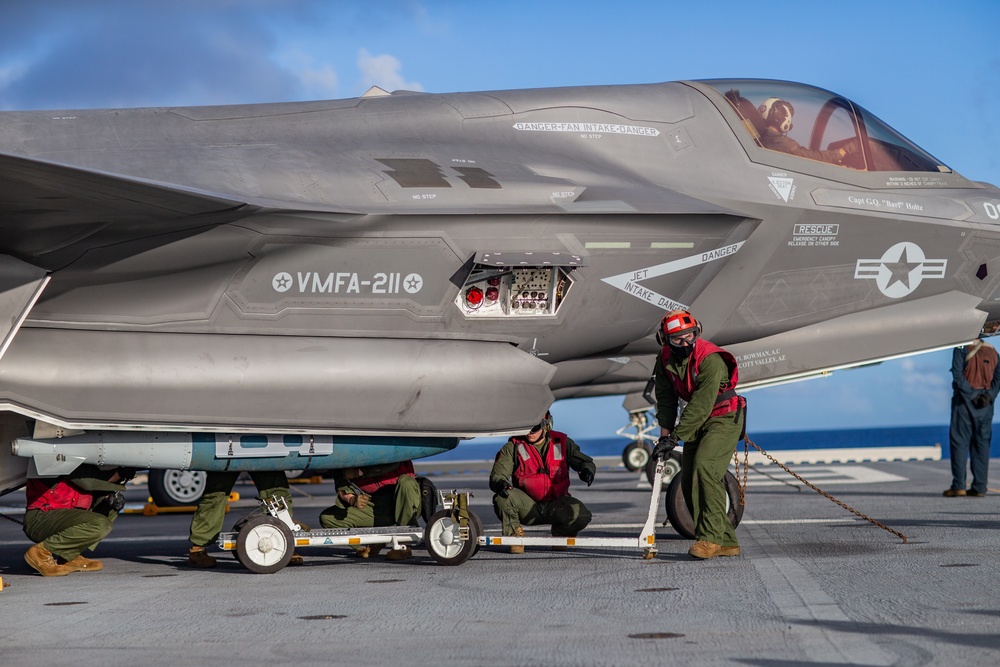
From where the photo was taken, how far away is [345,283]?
762 cm

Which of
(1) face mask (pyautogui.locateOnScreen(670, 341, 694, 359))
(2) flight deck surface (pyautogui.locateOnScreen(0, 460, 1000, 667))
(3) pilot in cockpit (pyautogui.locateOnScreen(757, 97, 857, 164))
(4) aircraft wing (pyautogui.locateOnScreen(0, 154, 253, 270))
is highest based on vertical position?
(3) pilot in cockpit (pyautogui.locateOnScreen(757, 97, 857, 164))

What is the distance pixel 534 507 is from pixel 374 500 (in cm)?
133

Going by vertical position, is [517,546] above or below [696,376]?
below

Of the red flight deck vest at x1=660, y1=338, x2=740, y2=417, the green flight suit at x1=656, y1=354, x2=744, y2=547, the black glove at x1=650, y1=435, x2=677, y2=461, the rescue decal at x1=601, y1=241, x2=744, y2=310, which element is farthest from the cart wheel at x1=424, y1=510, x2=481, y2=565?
the rescue decal at x1=601, y1=241, x2=744, y2=310

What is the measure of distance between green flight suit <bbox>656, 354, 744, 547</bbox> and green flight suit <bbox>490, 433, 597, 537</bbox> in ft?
3.05

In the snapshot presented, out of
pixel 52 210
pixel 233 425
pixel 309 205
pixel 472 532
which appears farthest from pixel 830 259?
pixel 52 210

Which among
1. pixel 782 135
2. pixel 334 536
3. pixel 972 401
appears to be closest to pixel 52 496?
pixel 334 536

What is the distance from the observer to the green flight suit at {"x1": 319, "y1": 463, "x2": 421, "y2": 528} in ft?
26.9

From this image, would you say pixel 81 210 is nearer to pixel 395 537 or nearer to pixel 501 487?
pixel 395 537

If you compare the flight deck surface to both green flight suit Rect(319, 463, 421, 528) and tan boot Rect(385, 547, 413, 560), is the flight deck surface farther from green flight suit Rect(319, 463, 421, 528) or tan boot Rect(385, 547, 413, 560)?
green flight suit Rect(319, 463, 421, 528)

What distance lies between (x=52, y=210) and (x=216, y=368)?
5.01ft

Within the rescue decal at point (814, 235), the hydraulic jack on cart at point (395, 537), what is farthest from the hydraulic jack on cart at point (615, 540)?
the rescue decal at point (814, 235)

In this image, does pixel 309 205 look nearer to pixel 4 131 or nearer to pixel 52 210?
pixel 52 210

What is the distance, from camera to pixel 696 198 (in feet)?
28.4
